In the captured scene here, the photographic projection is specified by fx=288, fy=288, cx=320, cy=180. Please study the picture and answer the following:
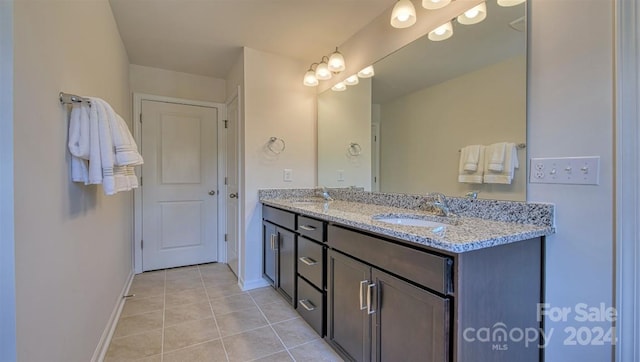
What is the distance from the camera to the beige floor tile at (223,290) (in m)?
2.61

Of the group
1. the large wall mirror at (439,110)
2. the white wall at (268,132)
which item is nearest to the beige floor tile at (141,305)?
the white wall at (268,132)

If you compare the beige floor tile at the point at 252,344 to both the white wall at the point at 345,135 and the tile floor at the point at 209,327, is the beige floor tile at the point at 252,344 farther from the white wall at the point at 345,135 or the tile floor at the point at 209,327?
the white wall at the point at 345,135

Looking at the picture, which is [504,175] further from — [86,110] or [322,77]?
[86,110]

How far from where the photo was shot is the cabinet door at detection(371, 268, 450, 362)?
1.04m

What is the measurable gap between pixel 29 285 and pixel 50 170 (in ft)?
1.42

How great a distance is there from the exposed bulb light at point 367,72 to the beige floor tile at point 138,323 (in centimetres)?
247

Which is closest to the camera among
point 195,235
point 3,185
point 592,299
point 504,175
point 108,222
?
point 3,185

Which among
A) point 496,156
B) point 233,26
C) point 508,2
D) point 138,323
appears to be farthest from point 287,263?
point 508,2

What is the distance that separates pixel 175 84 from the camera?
3.39m

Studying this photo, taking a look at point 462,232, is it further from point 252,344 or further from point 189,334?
point 189,334

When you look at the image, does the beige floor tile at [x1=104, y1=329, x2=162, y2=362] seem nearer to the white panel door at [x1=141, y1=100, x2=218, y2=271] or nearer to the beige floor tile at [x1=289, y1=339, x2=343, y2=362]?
the beige floor tile at [x1=289, y1=339, x2=343, y2=362]

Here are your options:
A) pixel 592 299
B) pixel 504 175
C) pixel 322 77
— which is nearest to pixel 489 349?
pixel 592 299

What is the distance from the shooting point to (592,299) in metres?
1.13

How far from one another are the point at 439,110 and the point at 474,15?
521 millimetres
